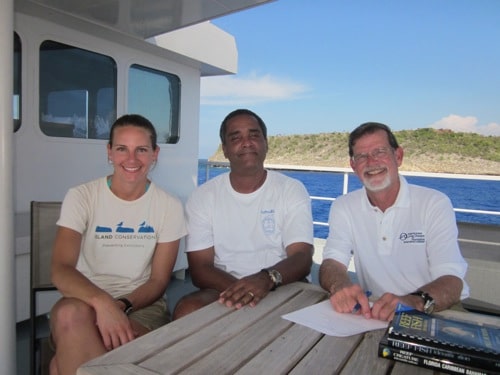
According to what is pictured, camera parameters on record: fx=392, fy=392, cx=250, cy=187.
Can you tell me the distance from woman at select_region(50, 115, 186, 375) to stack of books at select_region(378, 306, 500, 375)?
38.1 inches

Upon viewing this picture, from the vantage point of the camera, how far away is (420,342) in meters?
0.87

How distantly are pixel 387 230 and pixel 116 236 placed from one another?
1189mm

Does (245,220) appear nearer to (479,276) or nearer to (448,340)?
(448,340)

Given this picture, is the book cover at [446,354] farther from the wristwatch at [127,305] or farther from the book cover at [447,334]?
the wristwatch at [127,305]

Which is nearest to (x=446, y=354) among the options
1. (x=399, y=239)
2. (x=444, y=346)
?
(x=444, y=346)

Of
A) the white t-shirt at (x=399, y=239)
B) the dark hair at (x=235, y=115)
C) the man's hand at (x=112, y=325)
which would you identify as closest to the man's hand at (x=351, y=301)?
the white t-shirt at (x=399, y=239)

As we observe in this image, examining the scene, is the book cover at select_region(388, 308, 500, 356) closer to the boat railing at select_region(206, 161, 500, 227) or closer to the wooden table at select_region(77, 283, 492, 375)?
the wooden table at select_region(77, 283, 492, 375)

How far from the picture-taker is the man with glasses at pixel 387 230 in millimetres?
1644

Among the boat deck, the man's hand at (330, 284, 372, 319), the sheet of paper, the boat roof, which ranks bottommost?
the boat deck

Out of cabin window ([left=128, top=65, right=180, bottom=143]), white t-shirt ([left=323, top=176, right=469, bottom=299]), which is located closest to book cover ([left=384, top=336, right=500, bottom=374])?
white t-shirt ([left=323, top=176, right=469, bottom=299])

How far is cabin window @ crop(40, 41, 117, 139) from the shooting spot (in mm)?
2787

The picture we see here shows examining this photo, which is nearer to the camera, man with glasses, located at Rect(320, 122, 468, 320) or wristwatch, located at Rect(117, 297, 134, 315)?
wristwatch, located at Rect(117, 297, 134, 315)

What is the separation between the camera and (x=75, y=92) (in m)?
2.99

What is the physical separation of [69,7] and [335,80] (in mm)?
45577
